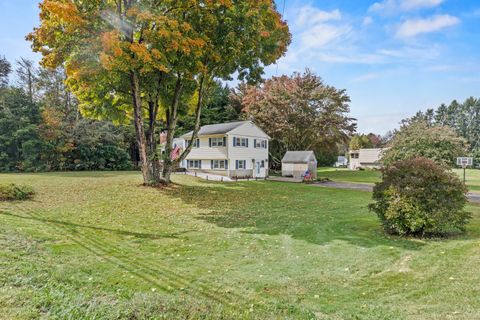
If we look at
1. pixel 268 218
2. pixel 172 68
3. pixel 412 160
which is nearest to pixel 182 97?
pixel 172 68

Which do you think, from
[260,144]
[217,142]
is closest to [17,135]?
[217,142]

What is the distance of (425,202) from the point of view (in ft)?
24.7

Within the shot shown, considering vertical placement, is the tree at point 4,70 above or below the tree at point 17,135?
above

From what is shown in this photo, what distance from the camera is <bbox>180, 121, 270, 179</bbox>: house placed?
29234 millimetres

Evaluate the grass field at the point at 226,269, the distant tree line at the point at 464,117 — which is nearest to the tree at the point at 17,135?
the grass field at the point at 226,269

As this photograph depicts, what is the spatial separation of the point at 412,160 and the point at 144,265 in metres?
7.61

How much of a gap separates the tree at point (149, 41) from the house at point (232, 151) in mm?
11949

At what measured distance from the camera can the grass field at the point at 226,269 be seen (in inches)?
149

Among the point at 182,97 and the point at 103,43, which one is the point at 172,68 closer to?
the point at 103,43

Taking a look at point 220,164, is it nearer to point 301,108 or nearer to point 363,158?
point 301,108

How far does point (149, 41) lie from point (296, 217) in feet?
34.7

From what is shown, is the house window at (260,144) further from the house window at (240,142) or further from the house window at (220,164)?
the house window at (220,164)

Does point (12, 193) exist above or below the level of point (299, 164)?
below

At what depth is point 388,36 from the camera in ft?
44.0
